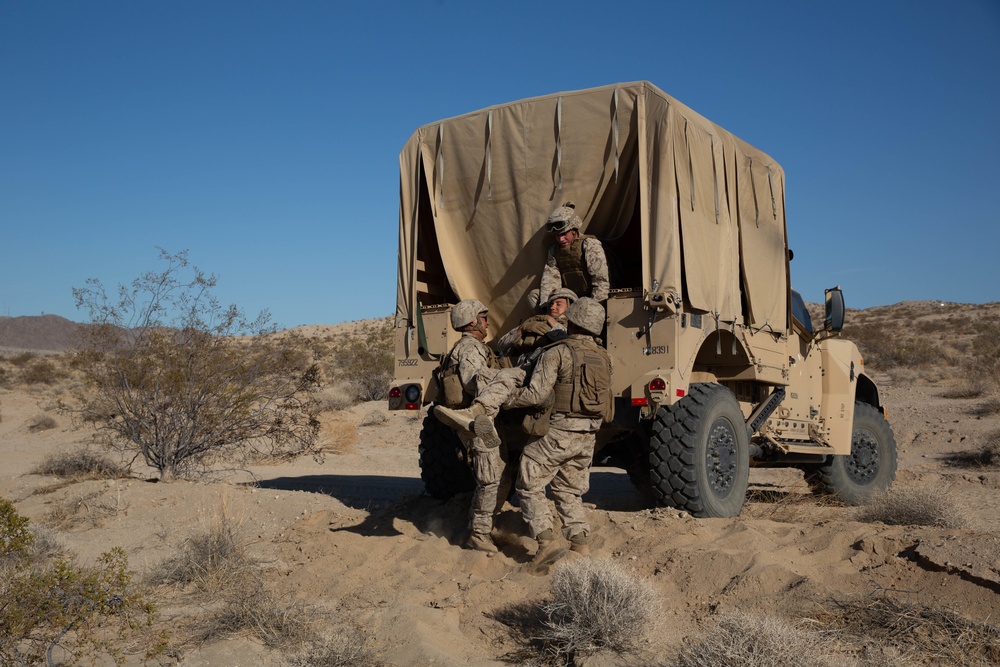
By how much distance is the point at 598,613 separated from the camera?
4.10m

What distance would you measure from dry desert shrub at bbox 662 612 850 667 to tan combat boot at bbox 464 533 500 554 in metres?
2.41

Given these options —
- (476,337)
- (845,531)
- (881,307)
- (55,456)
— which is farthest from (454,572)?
(881,307)

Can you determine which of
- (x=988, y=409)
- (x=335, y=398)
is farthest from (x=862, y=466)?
(x=335, y=398)

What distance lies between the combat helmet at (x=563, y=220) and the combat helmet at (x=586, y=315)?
84 cm

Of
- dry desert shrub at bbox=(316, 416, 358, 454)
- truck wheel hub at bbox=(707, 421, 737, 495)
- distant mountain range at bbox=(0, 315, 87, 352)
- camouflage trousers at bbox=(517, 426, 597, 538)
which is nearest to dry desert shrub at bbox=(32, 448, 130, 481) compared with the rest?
dry desert shrub at bbox=(316, 416, 358, 454)

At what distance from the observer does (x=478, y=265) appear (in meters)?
7.37

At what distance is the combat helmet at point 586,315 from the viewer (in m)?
5.97

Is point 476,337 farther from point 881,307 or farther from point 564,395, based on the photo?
point 881,307

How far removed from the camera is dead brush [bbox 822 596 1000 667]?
3.62 metres

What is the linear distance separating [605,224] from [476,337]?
1.44 meters

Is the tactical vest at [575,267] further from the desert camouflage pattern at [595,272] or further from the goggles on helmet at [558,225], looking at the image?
the goggles on helmet at [558,225]

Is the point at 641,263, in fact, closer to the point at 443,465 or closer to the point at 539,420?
the point at 539,420

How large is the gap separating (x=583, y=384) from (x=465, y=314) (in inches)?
49.6

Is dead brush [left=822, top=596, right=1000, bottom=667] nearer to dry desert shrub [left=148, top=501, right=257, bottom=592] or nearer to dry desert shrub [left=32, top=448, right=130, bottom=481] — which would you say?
dry desert shrub [left=148, top=501, right=257, bottom=592]
